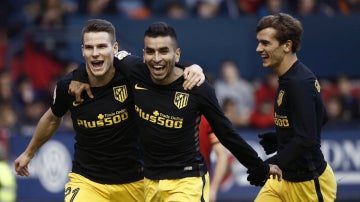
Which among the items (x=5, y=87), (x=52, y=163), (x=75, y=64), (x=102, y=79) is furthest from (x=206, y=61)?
(x=102, y=79)

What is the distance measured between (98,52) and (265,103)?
22.3ft

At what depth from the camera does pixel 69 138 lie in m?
14.7

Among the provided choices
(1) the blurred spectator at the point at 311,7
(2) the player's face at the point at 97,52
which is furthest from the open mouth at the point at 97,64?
(1) the blurred spectator at the point at 311,7

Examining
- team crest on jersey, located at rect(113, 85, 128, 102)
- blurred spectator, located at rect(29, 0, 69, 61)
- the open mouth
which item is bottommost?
team crest on jersey, located at rect(113, 85, 128, 102)

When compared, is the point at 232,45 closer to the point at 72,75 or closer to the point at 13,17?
the point at 13,17

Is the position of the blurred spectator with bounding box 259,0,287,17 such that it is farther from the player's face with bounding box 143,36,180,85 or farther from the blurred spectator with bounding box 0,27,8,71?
the player's face with bounding box 143,36,180,85

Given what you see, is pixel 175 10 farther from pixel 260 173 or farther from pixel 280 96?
pixel 260 173

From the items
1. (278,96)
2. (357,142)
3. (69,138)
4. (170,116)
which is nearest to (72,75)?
(170,116)

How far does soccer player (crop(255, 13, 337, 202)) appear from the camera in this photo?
829cm

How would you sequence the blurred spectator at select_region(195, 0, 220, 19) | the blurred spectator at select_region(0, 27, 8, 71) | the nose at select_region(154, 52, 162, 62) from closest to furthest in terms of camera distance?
the nose at select_region(154, 52, 162, 62)
the blurred spectator at select_region(0, 27, 8, 71)
the blurred spectator at select_region(195, 0, 220, 19)

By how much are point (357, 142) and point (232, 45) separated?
8.39ft

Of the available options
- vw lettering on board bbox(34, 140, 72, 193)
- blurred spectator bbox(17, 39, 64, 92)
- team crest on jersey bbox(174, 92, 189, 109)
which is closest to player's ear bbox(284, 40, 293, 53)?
team crest on jersey bbox(174, 92, 189, 109)

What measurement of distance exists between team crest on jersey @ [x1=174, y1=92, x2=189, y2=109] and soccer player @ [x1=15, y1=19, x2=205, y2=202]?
52 centimetres

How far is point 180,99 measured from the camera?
27.6 ft
